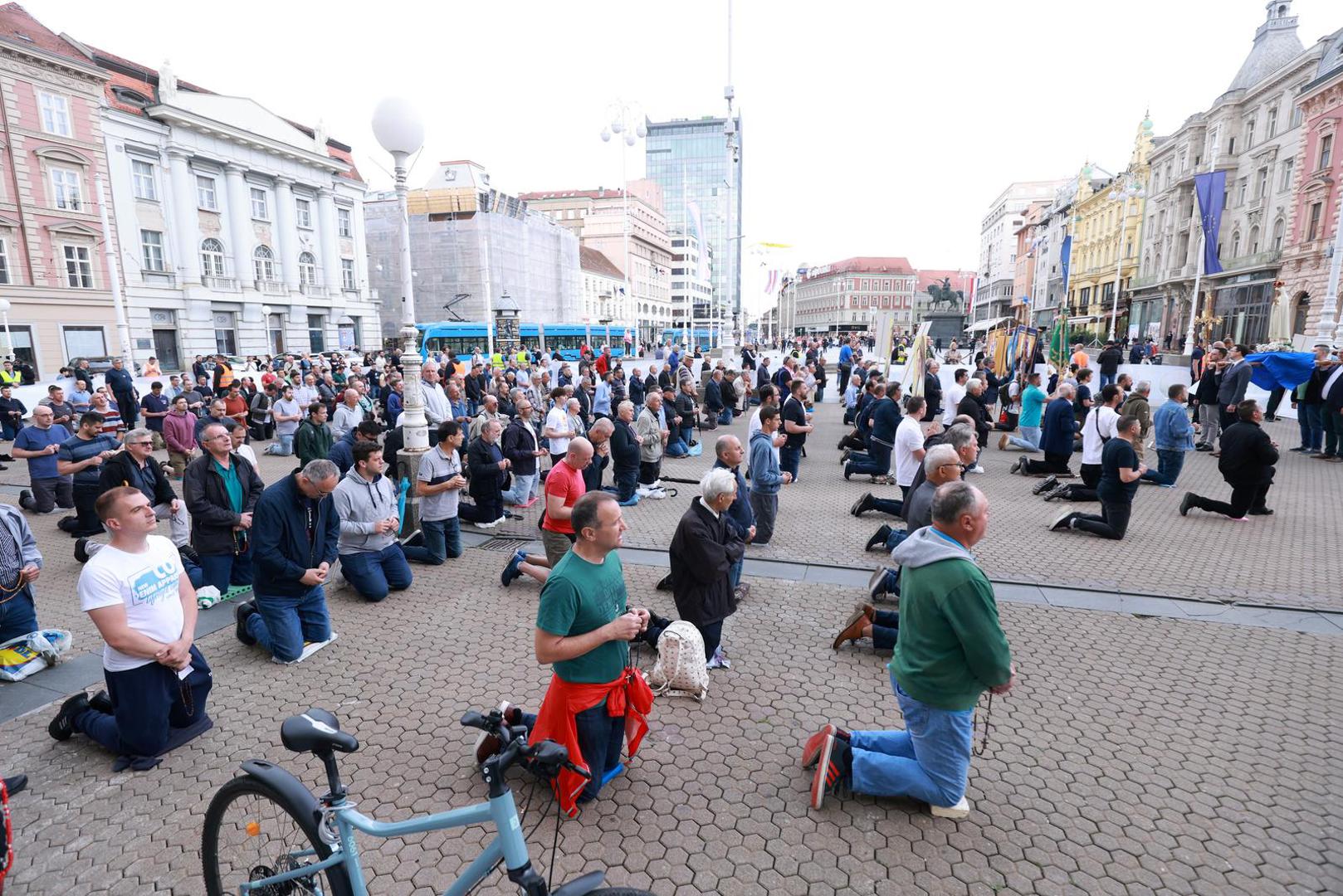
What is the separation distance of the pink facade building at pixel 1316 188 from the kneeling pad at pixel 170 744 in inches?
1749

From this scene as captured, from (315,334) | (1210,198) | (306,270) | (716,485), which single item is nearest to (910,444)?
(716,485)

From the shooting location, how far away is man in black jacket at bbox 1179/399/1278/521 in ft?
30.3

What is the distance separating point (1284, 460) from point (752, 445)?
12815 millimetres

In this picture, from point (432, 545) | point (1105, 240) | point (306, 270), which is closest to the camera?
point (432, 545)

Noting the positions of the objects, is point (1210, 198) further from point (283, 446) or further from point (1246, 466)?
point (283, 446)

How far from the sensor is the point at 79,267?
35.5 metres

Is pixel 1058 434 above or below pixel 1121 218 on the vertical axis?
below

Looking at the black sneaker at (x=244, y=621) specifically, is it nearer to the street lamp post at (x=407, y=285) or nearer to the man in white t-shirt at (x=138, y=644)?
the man in white t-shirt at (x=138, y=644)

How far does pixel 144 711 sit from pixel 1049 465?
1369 centimetres


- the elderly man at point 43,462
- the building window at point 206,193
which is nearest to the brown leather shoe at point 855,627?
the elderly man at point 43,462

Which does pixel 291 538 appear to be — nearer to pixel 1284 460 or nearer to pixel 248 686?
pixel 248 686

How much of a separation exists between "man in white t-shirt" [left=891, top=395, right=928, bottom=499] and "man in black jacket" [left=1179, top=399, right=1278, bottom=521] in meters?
4.52

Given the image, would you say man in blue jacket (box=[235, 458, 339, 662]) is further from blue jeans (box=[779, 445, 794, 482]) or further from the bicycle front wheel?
blue jeans (box=[779, 445, 794, 482])

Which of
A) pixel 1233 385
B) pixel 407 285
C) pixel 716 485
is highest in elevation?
pixel 407 285
